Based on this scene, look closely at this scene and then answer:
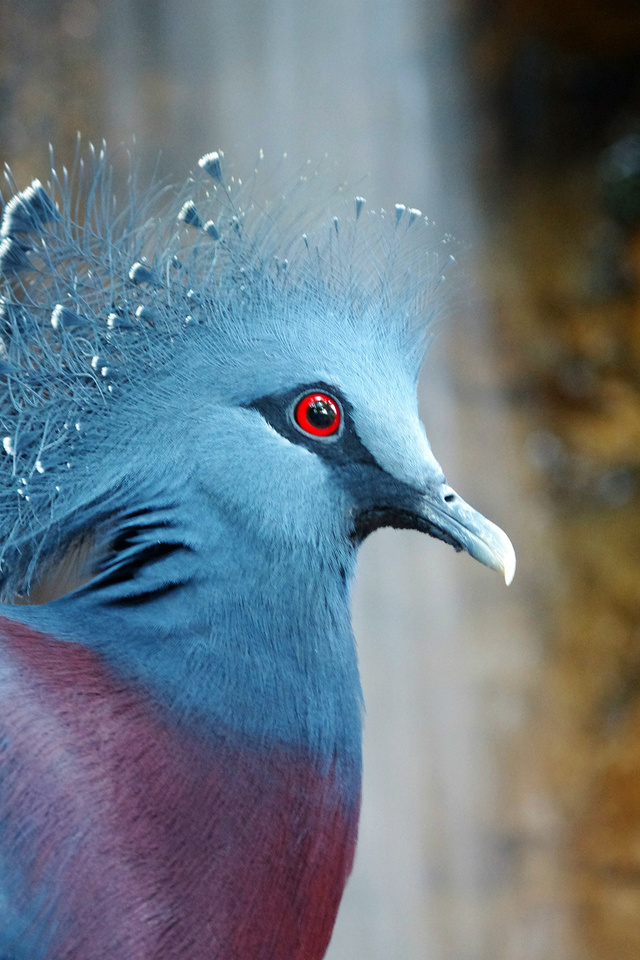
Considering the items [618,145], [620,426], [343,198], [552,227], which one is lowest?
[343,198]

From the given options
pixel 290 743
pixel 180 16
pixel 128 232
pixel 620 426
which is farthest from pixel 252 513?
pixel 180 16

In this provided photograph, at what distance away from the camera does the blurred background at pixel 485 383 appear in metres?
3.54

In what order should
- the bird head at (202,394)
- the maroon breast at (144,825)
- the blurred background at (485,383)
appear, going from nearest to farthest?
1. the maroon breast at (144,825)
2. the bird head at (202,394)
3. the blurred background at (485,383)

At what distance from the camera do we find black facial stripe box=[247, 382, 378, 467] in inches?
40.4

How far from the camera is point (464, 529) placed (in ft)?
3.47

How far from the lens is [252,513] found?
0.99 metres

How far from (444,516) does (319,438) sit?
0.16m

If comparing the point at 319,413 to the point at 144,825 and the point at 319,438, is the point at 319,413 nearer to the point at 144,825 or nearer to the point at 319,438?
the point at 319,438

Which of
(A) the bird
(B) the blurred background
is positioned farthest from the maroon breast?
(B) the blurred background

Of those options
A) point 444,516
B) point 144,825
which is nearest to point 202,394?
point 444,516

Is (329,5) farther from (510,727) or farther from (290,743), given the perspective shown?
(290,743)

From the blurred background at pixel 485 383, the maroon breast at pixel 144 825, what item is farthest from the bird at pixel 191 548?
the blurred background at pixel 485 383

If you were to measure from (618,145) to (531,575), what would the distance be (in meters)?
1.70

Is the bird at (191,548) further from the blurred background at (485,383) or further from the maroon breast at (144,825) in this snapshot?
the blurred background at (485,383)
